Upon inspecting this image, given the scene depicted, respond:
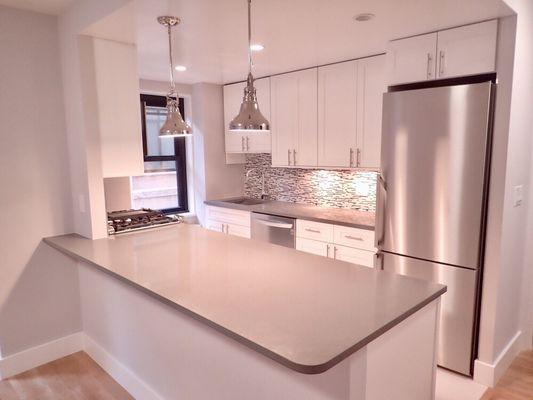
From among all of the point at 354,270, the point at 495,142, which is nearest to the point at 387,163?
the point at 495,142

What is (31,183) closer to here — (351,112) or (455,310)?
(351,112)

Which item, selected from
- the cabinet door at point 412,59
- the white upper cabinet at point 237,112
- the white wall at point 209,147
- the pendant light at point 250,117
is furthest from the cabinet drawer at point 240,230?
the pendant light at point 250,117

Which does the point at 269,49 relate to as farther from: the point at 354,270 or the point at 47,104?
the point at 354,270

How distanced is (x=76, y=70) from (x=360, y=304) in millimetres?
2262

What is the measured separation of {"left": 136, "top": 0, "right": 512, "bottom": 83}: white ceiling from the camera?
2.00 m

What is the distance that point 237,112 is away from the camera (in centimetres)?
439

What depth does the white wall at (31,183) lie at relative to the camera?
7.86 feet

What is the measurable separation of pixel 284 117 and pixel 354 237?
60.1 inches

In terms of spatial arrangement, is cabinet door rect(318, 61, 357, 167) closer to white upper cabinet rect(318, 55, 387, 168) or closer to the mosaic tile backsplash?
white upper cabinet rect(318, 55, 387, 168)

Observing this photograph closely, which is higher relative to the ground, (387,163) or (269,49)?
(269,49)

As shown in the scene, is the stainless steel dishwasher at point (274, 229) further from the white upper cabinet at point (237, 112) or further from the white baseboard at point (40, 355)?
the white baseboard at point (40, 355)

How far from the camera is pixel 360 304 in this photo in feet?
4.79

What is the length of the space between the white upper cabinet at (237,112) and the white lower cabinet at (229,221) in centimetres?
74

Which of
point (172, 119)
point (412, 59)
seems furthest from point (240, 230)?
point (412, 59)
